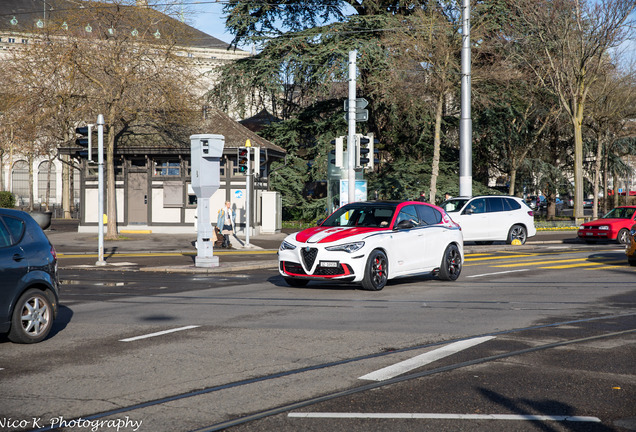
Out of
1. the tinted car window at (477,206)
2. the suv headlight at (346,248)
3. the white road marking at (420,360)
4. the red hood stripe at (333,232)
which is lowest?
the white road marking at (420,360)

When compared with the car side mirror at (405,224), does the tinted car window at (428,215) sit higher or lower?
higher

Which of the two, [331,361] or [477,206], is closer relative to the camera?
[331,361]

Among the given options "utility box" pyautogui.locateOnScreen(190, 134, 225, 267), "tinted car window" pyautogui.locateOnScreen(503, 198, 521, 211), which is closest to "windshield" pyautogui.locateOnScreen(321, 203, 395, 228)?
"utility box" pyautogui.locateOnScreen(190, 134, 225, 267)

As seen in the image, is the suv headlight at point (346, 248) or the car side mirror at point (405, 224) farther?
the car side mirror at point (405, 224)

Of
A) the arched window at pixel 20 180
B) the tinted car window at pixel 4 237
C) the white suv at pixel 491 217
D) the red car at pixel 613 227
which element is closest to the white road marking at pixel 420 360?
the tinted car window at pixel 4 237

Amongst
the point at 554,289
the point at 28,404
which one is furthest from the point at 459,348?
the point at 554,289

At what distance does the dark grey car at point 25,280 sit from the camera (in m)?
7.88

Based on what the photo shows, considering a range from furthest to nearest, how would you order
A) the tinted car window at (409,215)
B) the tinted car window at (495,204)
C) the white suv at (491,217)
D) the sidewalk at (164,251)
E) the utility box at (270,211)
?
the utility box at (270,211), the tinted car window at (495,204), the white suv at (491,217), the sidewalk at (164,251), the tinted car window at (409,215)

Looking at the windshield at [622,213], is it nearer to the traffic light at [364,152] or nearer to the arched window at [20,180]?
the traffic light at [364,152]

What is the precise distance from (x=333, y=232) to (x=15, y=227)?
6.30 meters

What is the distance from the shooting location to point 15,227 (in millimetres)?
8367

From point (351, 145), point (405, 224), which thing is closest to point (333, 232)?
point (405, 224)

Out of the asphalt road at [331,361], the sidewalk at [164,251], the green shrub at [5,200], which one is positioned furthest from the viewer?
the green shrub at [5,200]

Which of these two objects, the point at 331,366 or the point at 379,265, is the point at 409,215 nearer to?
A: the point at 379,265
